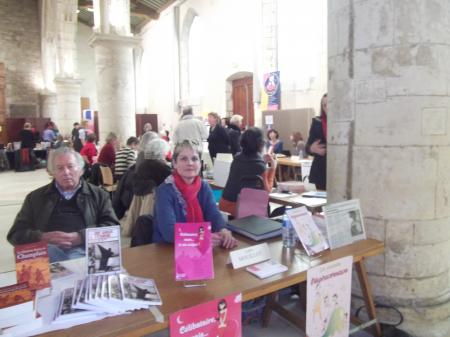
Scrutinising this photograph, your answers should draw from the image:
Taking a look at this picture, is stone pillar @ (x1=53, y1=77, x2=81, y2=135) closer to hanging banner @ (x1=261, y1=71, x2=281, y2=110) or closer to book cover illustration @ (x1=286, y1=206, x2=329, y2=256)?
hanging banner @ (x1=261, y1=71, x2=281, y2=110)

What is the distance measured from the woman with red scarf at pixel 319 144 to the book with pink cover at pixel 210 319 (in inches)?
66.1

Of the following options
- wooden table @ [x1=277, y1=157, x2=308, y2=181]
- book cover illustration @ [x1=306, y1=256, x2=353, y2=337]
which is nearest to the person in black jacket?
wooden table @ [x1=277, y1=157, x2=308, y2=181]

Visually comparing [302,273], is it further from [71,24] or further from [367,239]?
[71,24]

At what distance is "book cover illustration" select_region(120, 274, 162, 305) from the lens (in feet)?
4.48

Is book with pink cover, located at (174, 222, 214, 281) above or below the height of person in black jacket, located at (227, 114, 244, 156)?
below

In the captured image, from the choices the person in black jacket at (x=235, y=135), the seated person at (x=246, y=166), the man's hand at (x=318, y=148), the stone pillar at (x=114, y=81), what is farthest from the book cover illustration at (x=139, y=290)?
the stone pillar at (x=114, y=81)

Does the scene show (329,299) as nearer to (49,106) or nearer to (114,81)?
(114,81)

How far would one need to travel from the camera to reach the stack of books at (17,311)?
118 cm

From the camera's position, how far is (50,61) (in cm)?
1538

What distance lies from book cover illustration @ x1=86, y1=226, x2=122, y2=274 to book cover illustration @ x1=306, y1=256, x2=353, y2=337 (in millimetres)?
800

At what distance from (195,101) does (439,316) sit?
37.8 feet

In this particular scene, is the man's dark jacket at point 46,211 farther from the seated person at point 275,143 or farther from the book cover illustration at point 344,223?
the seated person at point 275,143

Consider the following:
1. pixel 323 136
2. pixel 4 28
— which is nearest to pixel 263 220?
pixel 323 136

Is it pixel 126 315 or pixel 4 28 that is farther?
pixel 4 28
